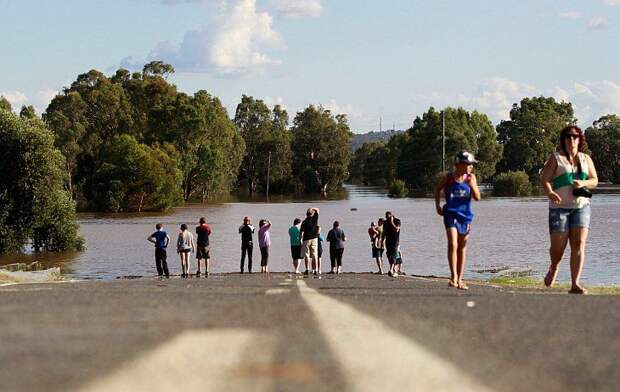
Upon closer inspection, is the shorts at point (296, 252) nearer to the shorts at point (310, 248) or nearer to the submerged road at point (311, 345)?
the shorts at point (310, 248)

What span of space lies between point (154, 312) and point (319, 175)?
589 feet

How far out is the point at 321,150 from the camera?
191 m

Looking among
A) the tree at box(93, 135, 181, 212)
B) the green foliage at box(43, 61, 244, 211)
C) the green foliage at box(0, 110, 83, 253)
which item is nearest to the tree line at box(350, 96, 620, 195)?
the green foliage at box(43, 61, 244, 211)

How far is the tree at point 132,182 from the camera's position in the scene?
118 meters

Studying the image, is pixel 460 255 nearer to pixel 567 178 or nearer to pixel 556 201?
pixel 556 201

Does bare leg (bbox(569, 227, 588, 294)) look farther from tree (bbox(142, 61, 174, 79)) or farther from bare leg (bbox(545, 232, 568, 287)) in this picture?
tree (bbox(142, 61, 174, 79))

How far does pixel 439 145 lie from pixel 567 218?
153101 millimetres

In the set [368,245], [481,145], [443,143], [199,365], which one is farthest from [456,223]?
[481,145]

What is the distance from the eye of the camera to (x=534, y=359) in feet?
21.5

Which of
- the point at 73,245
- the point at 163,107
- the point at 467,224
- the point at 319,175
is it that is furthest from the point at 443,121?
the point at 467,224

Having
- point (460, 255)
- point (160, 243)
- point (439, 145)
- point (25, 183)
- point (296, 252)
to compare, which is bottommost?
point (296, 252)

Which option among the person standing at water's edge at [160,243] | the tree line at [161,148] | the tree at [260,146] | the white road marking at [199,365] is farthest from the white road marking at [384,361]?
the tree at [260,146]

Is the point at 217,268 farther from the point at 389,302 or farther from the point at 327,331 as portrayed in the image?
the point at 327,331

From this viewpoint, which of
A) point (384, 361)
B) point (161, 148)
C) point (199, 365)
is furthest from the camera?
point (161, 148)
